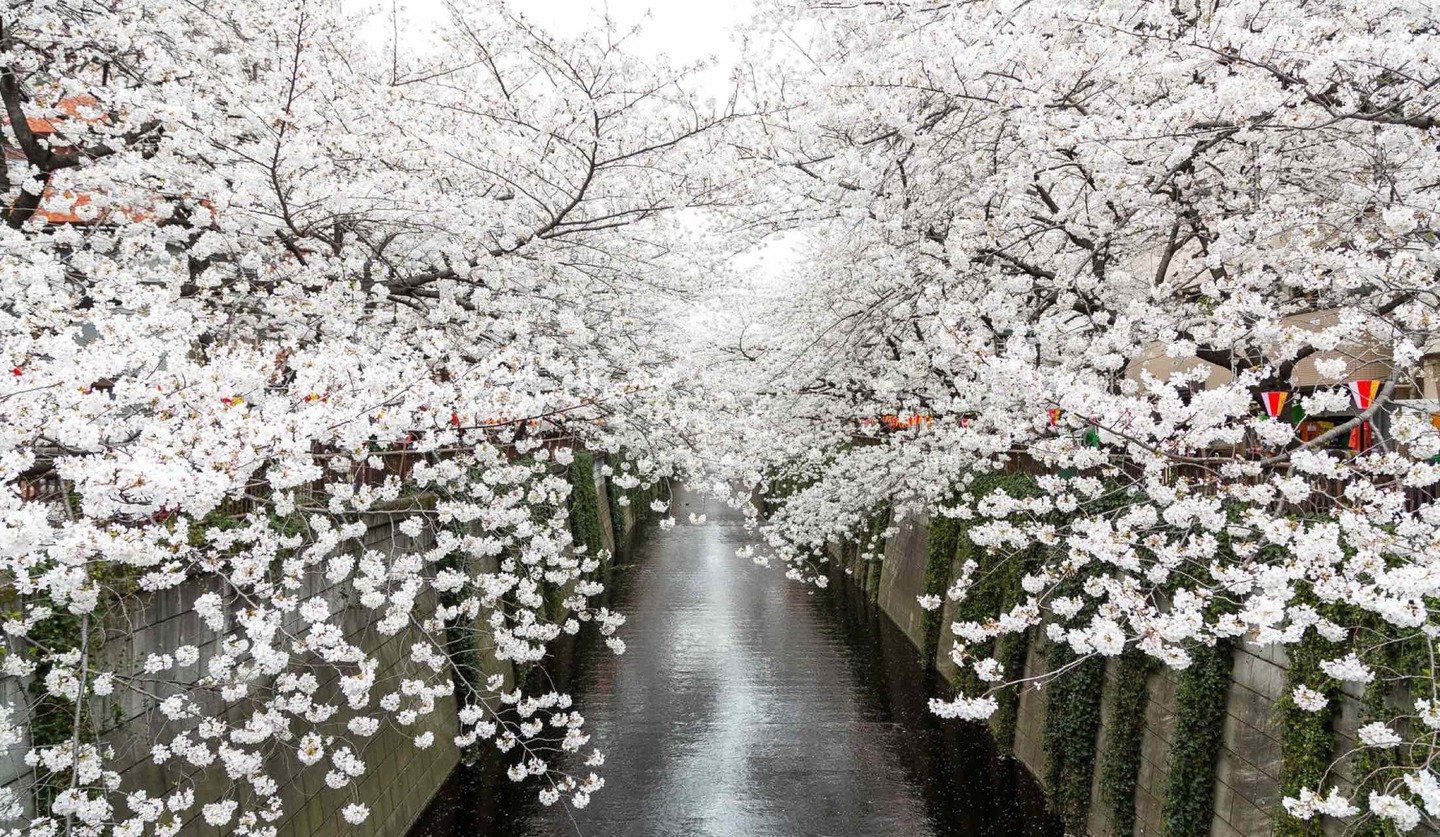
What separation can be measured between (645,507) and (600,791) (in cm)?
3177

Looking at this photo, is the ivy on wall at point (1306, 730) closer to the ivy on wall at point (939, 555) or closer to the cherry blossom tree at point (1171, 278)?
the cherry blossom tree at point (1171, 278)

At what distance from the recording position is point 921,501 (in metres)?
15.8

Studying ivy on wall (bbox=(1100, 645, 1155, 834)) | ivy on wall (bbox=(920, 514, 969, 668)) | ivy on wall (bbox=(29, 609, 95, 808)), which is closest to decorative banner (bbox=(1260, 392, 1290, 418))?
ivy on wall (bbox=(1100, 645, 1155, 834))

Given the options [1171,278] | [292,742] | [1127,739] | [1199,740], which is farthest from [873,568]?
[292,742]

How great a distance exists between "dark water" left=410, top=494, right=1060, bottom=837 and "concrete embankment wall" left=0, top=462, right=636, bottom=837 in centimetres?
68

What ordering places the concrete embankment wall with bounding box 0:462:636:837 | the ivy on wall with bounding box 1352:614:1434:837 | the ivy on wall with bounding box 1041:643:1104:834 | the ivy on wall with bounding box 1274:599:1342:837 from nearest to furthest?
the ivy on wall with bounding box 1352:614:1434:837 < the concrete embankment wall with bounding box 0:462:636:837 < the ivy on wall with bounding box 1274:599:1342:837 < the ivy on wall with bounding box 1041:643:1104:834

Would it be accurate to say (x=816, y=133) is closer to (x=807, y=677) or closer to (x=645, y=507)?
Answer: (x=807, y=677)

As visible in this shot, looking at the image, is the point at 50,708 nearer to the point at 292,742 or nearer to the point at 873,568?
the point at 292,742

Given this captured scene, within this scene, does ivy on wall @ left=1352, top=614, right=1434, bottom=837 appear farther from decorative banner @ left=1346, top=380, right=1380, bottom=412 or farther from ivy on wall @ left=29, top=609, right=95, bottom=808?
ivy on wall @ left=29, top=609, right=95, bottom=808

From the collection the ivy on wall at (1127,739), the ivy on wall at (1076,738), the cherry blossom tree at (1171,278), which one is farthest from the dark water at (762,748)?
the cherry blossom tree at (1171,278)

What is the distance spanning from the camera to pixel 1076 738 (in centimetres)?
1054

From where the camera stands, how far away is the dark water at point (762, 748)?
1105 cm

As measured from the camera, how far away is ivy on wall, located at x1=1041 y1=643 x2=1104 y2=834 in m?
10.5

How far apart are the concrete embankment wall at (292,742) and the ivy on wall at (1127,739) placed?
24.2 ft
